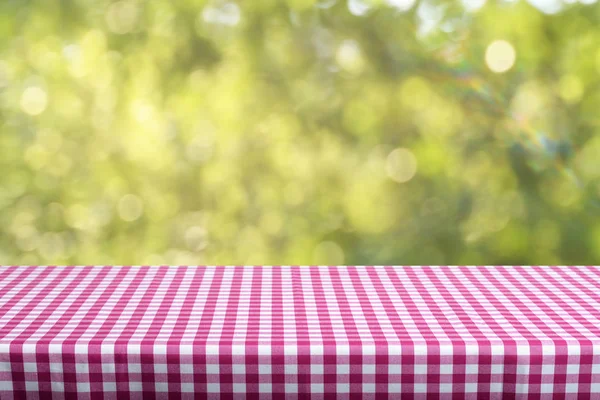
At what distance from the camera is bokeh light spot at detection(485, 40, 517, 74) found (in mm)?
2402

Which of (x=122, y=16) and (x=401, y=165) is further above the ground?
(x=122, y=16)

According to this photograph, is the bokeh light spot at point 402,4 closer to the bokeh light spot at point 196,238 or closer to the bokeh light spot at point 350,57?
the bokeh light spot at point 350,57

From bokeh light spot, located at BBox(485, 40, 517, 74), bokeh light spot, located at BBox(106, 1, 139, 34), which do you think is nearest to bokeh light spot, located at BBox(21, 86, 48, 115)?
bokeh light spot, located at BBox(106, 1, 139, 34)

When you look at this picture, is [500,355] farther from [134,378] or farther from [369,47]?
[369,47]

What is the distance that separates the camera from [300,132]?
7.95 feet

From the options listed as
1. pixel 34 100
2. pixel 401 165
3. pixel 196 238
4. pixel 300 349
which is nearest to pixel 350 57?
pixel 401 165

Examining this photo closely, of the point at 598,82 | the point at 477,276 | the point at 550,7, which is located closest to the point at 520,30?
the point at 550,7

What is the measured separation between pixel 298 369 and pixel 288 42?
4.52 feet

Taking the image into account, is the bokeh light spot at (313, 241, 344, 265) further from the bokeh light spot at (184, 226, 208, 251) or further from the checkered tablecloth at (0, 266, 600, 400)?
the checkered tablecloth at (0, 266, 600, 400)

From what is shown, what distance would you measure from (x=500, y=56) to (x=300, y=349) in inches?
59.5

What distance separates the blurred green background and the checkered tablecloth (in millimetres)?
1008

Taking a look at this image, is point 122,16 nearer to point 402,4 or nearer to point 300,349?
point 402,4

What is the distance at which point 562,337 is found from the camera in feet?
4.21

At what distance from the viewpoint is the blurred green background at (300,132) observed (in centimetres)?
238
